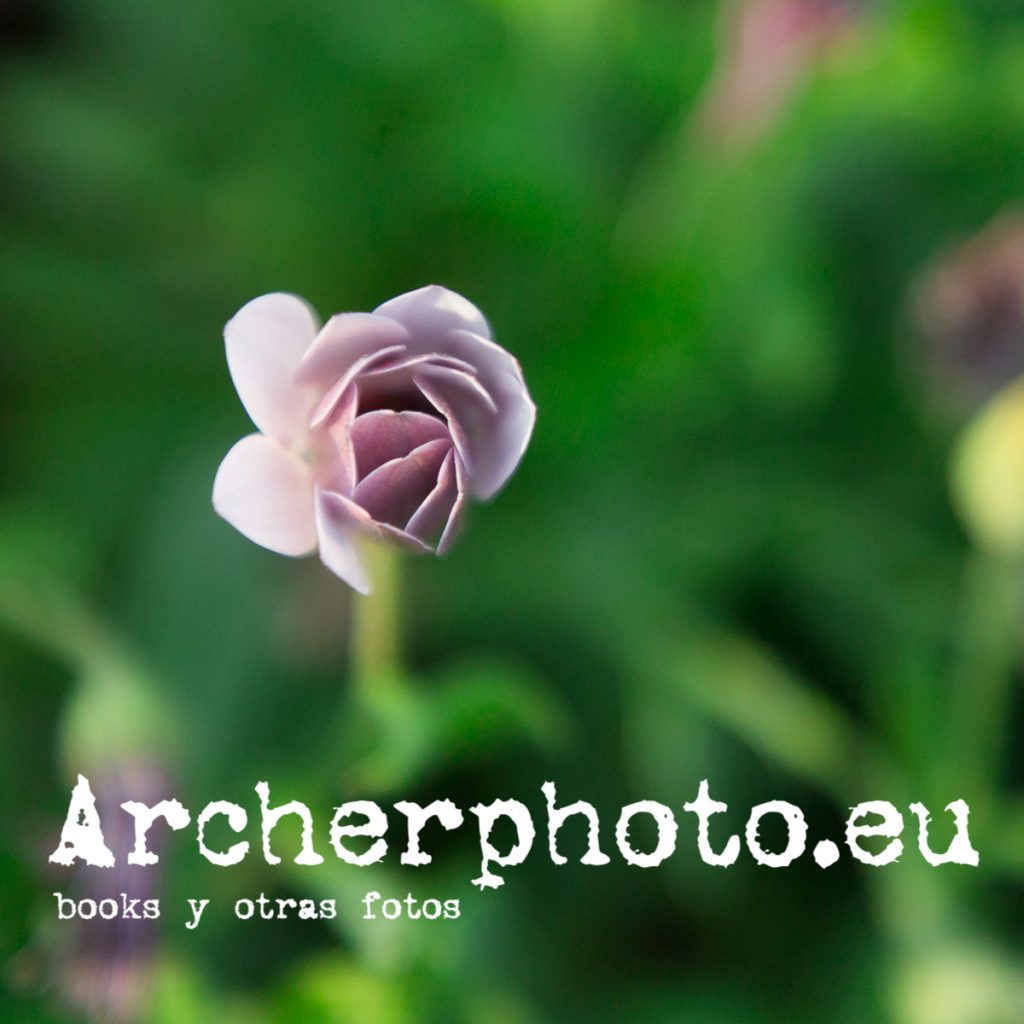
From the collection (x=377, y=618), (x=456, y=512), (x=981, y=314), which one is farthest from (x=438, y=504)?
(x=981, y=314)

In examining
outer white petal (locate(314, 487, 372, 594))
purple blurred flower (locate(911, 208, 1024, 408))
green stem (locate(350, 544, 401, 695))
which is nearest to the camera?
outer white petal (locate(314, 487, 372, 594))

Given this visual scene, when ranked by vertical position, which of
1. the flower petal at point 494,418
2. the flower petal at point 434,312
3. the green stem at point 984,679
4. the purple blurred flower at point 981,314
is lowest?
the flower petal at point 494,418

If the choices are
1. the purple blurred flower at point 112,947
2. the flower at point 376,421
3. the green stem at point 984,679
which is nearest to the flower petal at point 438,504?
the flower at point 376,421

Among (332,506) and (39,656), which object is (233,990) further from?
(332,506)

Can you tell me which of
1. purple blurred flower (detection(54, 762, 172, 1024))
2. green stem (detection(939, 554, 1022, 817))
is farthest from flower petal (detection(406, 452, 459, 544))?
green stem (detection(939, 554, 1022, 817))

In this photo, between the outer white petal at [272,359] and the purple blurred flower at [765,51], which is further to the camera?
the purple blurred flower at [765,51]

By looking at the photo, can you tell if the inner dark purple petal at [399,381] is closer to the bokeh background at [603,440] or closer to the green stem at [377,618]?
the green stem at [377,618]

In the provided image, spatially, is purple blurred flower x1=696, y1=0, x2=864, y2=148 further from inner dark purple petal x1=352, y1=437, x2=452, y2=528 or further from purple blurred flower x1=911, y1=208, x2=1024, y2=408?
inner dark purple petal x1=352, y1=437, x2=452, y2=528

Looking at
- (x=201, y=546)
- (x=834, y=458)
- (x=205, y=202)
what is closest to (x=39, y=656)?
(x=201, y=546)
